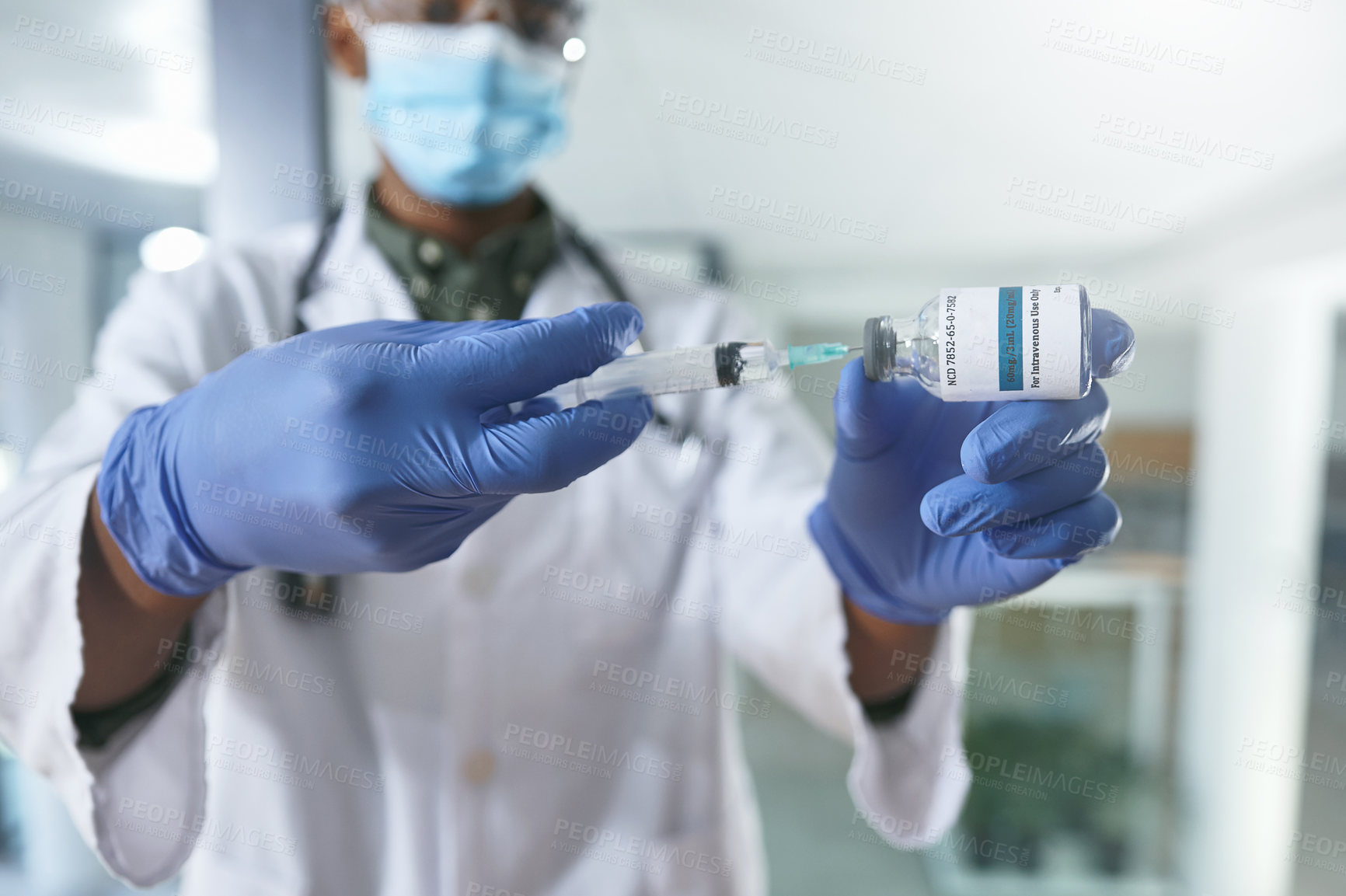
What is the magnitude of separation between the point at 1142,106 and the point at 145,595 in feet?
6.15

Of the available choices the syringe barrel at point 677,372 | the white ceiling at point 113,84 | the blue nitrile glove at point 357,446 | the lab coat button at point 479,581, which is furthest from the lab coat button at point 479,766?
the white ceiling at point 113,84

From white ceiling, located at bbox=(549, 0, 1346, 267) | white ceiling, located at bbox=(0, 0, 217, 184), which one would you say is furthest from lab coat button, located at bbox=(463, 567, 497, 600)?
white ceiling, located at bbox=(549, 0, 1346, 267)

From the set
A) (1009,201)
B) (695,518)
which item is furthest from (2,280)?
(1009,201)

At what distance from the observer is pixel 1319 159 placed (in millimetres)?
1813

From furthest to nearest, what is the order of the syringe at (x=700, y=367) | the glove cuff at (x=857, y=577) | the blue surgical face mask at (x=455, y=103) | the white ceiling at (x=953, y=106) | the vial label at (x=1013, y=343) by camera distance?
the white ceiling at (x=953, y=106), the blue surgical face mask at (x=455, y=103), the glove cuff at (x=857, y=577), the syringe at (x=700, y=367), the vial label at (x=1013, y=343)

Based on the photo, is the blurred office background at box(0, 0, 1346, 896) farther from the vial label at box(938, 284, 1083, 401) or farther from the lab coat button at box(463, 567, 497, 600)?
the vial label at box(938, 284, 1083, 401)

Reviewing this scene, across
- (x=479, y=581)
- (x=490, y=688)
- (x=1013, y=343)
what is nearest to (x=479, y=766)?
(x=490, y=688)

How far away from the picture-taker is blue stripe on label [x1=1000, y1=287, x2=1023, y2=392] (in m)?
0.51

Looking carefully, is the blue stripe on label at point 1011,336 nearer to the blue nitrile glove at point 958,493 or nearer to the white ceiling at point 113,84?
the blue nitrile glove at point 958,493

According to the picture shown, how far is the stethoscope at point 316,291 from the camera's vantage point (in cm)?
82

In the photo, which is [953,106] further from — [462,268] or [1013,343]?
[1013,343]

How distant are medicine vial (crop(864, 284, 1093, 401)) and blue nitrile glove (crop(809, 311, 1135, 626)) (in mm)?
39

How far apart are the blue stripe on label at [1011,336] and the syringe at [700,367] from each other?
143 mm

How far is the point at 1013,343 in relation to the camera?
1.66ft
